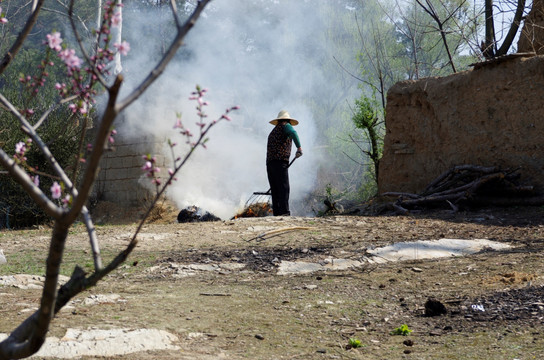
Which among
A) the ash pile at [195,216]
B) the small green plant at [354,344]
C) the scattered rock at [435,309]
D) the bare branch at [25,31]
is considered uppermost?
the bare branch at [25,31]

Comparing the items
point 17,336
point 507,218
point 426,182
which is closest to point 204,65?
point 426,182

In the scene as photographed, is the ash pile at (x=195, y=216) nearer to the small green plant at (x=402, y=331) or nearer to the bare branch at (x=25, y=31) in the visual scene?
the small green plant at (x=402, y=331)

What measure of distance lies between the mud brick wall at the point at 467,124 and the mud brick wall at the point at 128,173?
6083 millimetres

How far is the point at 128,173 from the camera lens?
1349cm

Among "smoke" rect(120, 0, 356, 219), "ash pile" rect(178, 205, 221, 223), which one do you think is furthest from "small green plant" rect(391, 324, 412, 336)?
"smoke" rect(120, 0, 356, 219)

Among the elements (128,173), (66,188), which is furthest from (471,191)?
(128,173)

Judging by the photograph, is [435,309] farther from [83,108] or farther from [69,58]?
[69,58]

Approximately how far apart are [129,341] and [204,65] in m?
16.3

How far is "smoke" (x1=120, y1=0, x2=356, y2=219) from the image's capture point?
14.1 meters

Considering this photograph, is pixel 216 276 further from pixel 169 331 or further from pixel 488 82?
pixel 488 82

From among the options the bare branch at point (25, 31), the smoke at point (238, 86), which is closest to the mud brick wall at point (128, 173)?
the smoke at point (238, 86)

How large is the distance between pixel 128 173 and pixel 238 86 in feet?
24.9

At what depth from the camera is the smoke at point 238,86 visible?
1413 cm

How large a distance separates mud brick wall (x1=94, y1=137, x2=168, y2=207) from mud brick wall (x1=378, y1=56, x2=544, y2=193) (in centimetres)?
608
